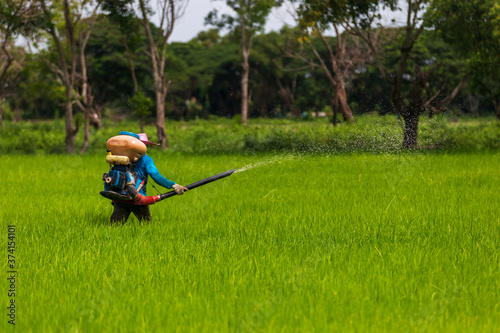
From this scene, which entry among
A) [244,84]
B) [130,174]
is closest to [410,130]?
[130,174]

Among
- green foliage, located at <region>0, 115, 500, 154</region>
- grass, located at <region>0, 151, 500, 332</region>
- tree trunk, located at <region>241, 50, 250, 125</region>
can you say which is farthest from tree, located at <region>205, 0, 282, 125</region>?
grass, located at <region>0, 151, 500, 332</region>

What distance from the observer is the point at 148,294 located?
164 inches

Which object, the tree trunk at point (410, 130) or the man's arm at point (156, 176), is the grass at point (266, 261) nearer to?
the man's arm at point (156, 176)

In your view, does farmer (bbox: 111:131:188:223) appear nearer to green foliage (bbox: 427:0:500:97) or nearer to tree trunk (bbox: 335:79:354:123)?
green foliage (bbox: 427:0:500:97)

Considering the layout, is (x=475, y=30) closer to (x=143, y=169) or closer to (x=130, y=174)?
(x=143, y=169)

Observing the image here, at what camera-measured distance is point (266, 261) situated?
499 cm

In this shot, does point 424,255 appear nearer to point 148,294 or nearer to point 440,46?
point 148,294

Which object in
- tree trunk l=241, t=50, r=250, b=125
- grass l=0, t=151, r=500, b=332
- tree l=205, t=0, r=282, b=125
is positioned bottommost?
grass l=0, t=151, r=500, b=332

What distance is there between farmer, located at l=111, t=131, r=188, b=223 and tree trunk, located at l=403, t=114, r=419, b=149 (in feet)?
39.8

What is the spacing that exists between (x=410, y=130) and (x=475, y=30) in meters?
3.52

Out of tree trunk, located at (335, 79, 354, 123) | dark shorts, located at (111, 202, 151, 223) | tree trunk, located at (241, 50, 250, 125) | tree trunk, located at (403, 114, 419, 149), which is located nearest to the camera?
dark shorts, located at (111, 202, 151, 223)

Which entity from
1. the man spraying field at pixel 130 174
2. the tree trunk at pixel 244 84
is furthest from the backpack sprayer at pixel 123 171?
the tree trunk at pixel 244 84

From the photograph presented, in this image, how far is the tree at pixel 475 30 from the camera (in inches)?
617

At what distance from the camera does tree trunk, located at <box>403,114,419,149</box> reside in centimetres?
1723
